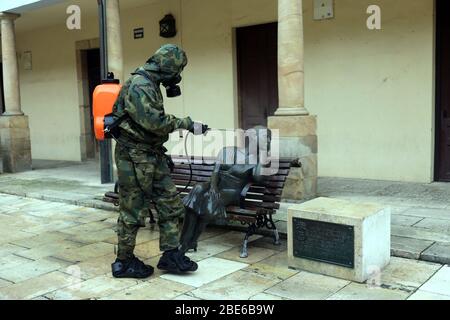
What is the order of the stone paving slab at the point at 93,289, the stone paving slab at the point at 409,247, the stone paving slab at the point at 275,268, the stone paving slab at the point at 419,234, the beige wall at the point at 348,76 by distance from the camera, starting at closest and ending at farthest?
1. the stone paving slab at the point at 93,289
2. the stone paving slab at the point at 275,268
3. the stone paving slab at the point at 409,247
4. the stone paving slab at the point at 419,234
5. the beige wall at the point at 348,76

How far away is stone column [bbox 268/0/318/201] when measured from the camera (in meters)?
6.12

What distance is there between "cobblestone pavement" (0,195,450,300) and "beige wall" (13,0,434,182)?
10.9ft

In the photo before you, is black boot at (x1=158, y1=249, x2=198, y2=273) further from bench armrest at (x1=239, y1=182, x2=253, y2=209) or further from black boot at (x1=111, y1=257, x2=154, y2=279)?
bench armrest at (x1=239, y1=182, x2=253, y2=209)

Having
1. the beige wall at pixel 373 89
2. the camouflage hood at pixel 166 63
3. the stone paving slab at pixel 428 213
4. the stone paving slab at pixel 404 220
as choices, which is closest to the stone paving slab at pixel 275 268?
the stone paving slab at pixel 404 220

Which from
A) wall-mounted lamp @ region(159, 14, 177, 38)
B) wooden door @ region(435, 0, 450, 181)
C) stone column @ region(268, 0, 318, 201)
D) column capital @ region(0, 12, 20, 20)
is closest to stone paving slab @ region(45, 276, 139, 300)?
stone column @ region(268, 0, 318, 201)

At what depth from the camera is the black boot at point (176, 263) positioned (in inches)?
159

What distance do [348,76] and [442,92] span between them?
1369 mm

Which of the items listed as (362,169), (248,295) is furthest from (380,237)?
(362,169)

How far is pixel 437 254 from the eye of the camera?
164 inches

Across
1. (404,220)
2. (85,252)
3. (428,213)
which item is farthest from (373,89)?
(85,252)

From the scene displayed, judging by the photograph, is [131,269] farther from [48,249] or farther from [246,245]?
[48,249]

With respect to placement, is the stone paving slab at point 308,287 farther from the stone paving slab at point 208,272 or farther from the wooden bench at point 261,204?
the wooden bench at point 261,204

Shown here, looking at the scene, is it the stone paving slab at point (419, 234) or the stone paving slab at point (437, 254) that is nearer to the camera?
the stone paving slab at point (437, 254)
